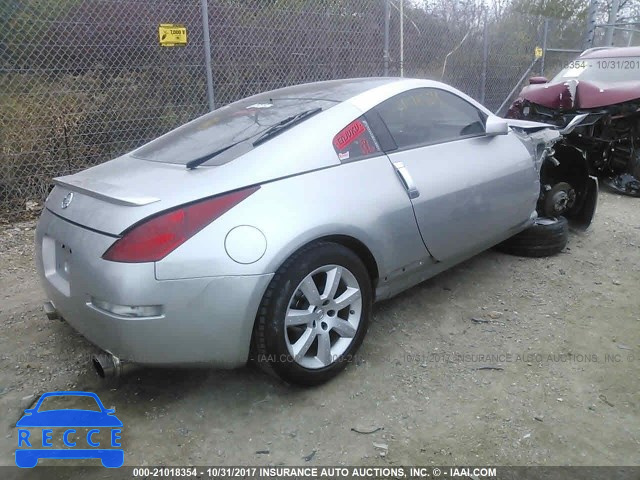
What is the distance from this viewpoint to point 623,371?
9.62 ft

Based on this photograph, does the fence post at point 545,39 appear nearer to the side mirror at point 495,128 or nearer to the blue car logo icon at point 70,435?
the side mirror at point 495,128

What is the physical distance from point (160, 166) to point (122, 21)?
3767 mm

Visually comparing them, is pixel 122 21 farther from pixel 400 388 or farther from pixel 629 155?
pixel 629 155

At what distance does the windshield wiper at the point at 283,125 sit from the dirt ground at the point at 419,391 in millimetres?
1294

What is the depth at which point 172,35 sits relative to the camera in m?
5.85

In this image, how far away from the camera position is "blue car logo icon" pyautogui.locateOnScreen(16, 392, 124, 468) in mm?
2354

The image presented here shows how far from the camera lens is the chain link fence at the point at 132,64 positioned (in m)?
5.43

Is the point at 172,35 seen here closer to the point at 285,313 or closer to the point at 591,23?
the point at 285,313

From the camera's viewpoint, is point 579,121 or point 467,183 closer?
point 467,183

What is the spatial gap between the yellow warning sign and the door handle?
3900 mm

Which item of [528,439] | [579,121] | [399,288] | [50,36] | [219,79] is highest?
[50,36]

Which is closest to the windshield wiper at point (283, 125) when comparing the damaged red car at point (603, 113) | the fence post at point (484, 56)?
the damaged red car at point (603, 113)

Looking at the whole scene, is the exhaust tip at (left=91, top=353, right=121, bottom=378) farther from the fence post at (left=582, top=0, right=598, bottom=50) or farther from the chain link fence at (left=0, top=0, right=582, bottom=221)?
the fence post at (left=582, top=0, right=598, bottom=50)

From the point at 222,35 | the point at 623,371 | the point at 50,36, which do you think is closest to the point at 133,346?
the point at 623,371
